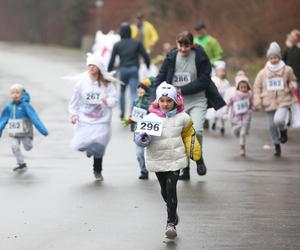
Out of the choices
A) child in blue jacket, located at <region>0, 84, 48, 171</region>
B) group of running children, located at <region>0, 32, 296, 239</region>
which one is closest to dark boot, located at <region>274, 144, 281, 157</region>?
group of running children, located at <region>0, 32, 296, 239</region>

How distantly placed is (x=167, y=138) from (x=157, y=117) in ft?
0.73

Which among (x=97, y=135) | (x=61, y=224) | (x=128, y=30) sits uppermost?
(x=128, y=30)

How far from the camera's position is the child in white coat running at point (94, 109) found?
45.0ft

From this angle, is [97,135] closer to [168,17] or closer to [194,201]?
[194,201]

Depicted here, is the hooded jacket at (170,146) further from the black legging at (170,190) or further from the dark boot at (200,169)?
the dark boot at (200,169)

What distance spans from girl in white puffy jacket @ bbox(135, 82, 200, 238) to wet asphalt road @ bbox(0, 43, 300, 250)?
536 mm

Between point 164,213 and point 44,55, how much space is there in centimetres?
3349

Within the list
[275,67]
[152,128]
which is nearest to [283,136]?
[275,67]

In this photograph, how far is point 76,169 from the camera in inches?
580

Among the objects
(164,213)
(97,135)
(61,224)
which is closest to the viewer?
(61,224)

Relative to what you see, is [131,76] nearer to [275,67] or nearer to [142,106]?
[275,67]

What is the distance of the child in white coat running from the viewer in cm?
1371

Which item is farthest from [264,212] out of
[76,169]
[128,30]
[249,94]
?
[128,30]

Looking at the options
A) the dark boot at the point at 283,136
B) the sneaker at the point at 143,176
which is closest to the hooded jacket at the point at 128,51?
the dark boot at the point at 283,136
